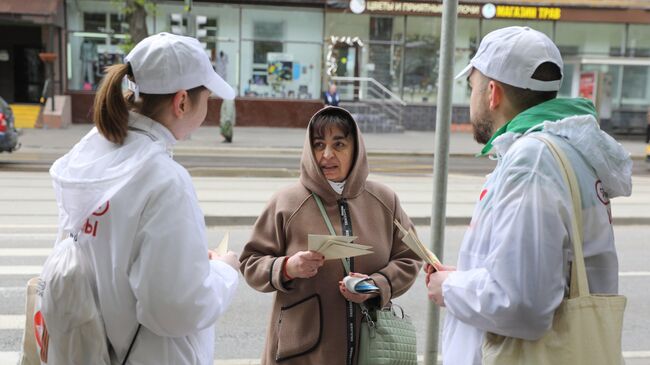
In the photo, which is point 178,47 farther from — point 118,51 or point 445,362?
point 118,51

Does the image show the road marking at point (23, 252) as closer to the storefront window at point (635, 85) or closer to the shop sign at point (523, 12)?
the shop sign at point (523, 12)

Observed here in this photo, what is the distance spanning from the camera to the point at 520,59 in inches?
91.4

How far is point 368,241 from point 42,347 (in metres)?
1.43

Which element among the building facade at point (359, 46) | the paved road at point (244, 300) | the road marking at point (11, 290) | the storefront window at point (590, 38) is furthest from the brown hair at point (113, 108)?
the storefront window at point (590, 38)

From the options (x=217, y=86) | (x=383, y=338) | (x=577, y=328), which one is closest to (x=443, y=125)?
(x=383, y=338)

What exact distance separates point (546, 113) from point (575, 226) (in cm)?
40

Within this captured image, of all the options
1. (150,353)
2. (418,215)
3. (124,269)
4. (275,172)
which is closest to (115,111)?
(124,269)

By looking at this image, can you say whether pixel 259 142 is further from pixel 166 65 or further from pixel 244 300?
pixel 166 65

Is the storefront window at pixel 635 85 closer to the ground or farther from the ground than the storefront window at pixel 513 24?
closer to the ground

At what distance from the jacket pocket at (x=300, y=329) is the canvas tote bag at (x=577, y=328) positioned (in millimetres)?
1020

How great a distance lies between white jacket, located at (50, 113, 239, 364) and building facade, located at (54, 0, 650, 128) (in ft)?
86.0

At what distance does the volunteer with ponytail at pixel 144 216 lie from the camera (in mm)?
2078

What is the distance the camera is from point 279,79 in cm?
2917

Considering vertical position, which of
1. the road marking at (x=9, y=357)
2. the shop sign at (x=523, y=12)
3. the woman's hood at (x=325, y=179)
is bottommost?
the road marking at (x=9, y=357)
